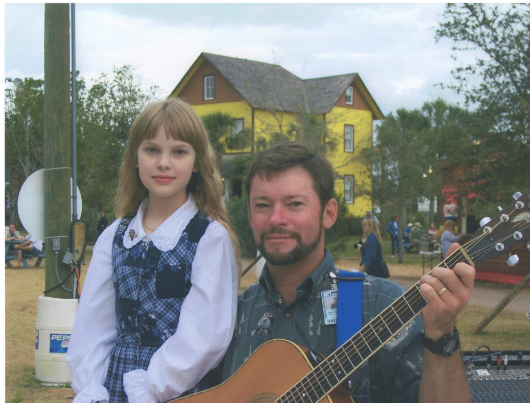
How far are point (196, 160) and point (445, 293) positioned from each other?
133 centimetres

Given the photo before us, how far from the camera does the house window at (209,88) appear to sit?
3438 cm

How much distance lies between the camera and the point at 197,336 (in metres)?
2.31

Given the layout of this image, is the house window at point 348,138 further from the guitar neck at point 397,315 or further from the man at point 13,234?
the guitar neck at point 397,315

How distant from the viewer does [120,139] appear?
22750mm

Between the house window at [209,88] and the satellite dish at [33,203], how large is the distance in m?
28.6

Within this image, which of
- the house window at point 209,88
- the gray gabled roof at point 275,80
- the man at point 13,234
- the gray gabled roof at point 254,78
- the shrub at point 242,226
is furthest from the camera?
the house window at point 209,88

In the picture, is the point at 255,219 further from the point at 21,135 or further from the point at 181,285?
the point at 21,135

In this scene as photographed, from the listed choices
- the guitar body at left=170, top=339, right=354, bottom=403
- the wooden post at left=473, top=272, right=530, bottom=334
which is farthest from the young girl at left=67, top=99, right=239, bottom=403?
the wooden post at left=473, top=272, right=530, bottom=334

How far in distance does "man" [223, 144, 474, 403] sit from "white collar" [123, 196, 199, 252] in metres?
0.31

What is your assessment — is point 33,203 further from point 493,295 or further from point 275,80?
point 275,80

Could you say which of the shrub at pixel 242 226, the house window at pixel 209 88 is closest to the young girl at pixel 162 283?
the shrub at pixel 242 226

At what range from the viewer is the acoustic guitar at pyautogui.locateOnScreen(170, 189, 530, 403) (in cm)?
197

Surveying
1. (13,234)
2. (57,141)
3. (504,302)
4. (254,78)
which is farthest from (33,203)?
(254,78)

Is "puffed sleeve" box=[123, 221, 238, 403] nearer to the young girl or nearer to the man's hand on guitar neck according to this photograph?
the young girl
